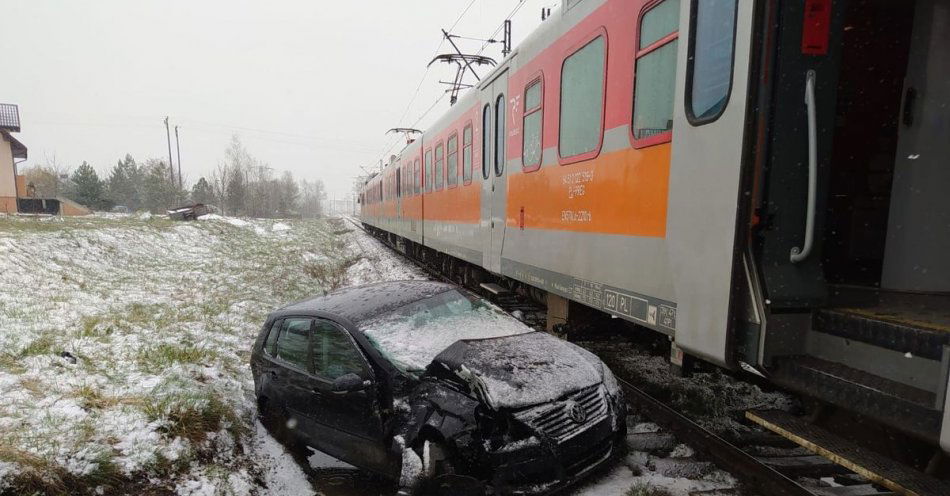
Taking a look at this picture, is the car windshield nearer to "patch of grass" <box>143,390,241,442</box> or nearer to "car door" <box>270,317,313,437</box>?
"car door" <box>270,317,313,437</box>

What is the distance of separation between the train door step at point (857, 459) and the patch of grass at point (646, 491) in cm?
83

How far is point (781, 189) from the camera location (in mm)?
2811

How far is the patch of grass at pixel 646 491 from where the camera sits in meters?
3.29

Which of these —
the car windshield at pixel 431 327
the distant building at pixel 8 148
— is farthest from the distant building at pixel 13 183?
the car windshield at pixel 431 327

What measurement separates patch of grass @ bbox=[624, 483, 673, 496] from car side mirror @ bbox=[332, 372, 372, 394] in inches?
77.8

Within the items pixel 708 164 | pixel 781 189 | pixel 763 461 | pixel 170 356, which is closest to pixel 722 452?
pixel 763 461

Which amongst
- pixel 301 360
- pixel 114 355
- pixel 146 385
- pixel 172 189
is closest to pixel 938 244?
pixel 301 360

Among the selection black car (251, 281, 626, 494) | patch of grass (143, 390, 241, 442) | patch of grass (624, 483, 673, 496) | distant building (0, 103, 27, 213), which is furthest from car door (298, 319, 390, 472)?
distant building (0, 103, 27, 213)

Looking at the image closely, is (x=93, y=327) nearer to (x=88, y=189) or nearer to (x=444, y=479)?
(x=444, y=479)

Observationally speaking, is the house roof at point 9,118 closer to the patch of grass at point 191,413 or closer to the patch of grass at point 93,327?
the patch of grass at point 93,327

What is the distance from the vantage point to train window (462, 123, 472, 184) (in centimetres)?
874

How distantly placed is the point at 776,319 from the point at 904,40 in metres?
2.17

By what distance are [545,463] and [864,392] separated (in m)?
1.78

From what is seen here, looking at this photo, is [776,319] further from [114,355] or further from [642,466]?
[114,355]
